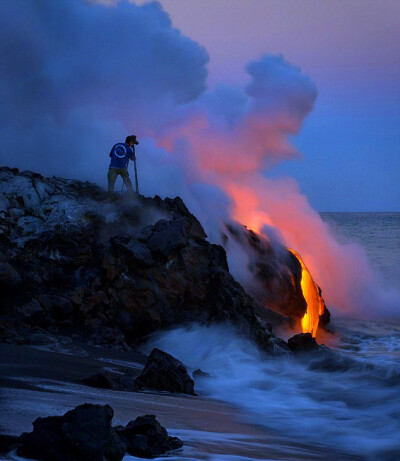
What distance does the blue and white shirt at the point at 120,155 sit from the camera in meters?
12.0

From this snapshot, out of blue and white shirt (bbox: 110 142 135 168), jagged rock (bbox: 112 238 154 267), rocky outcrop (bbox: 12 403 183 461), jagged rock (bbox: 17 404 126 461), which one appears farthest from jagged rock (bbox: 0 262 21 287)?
jagged rock (bbox: 17 404 126 461)

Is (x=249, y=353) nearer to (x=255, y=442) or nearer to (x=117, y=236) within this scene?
(x=117, y=236)

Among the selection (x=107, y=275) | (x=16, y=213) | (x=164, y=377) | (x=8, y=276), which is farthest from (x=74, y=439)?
(x=16, y=213)

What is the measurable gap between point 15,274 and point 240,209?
267 inches

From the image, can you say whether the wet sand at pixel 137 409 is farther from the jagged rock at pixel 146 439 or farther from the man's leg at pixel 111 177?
the man's leg at pixel 111 177

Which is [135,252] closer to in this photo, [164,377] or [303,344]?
[303,344]

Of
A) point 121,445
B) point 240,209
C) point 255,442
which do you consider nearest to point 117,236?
point 240,209

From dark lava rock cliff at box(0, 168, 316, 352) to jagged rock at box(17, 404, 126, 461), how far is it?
17.4ft

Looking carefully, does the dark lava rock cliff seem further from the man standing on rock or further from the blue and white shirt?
the blue and white shirt

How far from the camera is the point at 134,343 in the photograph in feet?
30.2

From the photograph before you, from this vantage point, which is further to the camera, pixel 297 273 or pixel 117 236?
pixel 297 273

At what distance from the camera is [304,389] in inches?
Answer: 303

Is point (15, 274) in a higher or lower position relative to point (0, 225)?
lower

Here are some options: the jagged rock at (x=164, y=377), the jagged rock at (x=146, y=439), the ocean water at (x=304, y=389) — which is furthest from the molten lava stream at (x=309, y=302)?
the jagged rock at (x=146, y=439)
